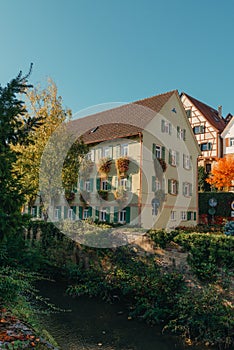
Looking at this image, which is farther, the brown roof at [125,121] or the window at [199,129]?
the window at [199,129]

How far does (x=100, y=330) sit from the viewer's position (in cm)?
929

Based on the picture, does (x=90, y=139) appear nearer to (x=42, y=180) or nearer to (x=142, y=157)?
(x=142, y=157)

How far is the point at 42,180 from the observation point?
55.1ft

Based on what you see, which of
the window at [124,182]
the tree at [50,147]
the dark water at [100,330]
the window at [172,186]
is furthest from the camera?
the window at [172,186]

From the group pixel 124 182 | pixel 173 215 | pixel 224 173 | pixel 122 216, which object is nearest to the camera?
pixel 122 216

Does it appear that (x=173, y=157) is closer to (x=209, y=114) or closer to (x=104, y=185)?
(x=104, y=185)

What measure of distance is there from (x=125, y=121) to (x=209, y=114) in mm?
16040

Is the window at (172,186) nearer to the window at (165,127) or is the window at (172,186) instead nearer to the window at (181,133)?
the window at (165,127)

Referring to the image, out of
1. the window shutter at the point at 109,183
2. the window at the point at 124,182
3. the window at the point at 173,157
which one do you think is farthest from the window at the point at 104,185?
the window at the point at 173,157

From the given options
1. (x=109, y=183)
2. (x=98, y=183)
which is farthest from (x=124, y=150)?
(x=98, y=183)

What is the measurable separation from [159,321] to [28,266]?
4.64 m

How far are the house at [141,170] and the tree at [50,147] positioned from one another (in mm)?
1248

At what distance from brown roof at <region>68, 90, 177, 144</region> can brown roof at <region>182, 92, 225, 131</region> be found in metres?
12.0

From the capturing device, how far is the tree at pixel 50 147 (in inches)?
655
